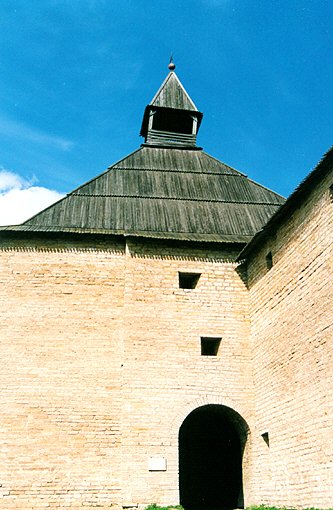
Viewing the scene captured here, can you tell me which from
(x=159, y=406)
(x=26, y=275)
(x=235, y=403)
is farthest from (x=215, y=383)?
(x=26, y=275)

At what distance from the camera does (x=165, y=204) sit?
571 inches

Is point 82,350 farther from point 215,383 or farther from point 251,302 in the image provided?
point 251,302

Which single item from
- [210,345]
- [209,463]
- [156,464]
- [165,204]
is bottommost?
[156,464]

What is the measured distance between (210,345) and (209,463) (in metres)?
4.11

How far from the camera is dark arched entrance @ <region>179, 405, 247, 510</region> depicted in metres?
14.2

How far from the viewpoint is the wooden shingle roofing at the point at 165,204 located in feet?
44.5

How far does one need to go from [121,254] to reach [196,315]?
96.5 inches

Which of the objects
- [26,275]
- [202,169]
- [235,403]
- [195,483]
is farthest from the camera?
[202,169]

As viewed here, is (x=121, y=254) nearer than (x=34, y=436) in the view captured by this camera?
No

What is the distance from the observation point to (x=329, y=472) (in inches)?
345

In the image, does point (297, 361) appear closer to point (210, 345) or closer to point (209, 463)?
point (210, 345)

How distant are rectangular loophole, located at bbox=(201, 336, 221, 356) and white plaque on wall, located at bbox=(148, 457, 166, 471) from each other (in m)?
2.78

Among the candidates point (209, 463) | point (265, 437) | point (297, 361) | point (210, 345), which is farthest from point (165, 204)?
point (209, 463)

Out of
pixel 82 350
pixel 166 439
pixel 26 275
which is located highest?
pixel 26 275
